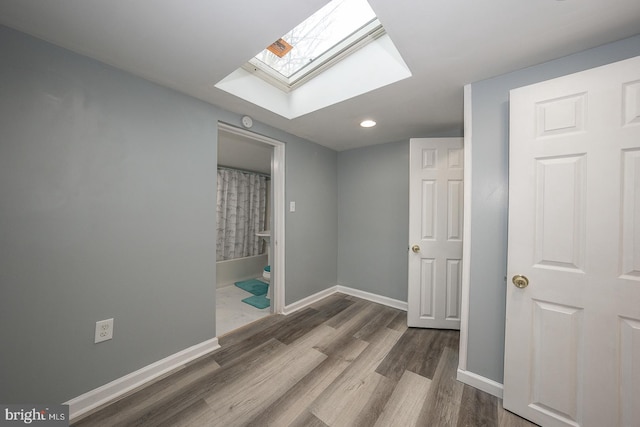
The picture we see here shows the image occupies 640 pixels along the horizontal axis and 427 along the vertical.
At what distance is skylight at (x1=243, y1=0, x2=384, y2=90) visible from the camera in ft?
4.89

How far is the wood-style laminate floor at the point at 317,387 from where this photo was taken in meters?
1.33

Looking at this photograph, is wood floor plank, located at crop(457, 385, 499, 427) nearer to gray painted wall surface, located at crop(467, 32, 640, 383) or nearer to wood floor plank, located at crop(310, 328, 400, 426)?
gray painted wall surface, located at crop(467, 32, 640, 383)

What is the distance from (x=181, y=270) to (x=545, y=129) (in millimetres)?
2604

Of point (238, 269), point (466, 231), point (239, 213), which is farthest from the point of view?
point (239, 213)

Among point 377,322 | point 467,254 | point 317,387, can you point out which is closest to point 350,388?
point 317,387

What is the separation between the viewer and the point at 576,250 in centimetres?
117

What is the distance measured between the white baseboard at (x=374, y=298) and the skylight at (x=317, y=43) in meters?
2.72

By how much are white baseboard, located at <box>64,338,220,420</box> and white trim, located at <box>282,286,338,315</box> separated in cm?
91

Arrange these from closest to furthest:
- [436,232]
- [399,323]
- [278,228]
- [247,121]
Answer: [247,121], [436,232], [399,323], [278,228]

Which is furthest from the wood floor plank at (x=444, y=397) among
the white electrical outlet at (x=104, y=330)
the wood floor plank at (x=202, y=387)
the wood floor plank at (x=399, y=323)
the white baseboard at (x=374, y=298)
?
the white electrical outlet at (x=104, y=330)

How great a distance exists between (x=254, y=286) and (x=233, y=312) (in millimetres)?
969

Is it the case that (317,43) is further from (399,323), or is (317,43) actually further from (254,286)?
(254,286)

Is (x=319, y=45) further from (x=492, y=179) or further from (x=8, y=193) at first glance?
(x=8, y=193)

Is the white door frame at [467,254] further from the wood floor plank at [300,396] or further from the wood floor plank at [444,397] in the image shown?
the wood floor plank at [300,396]
